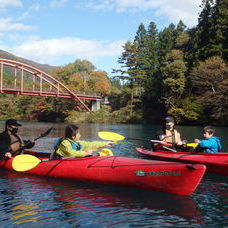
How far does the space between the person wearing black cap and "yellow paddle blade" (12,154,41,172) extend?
112cm

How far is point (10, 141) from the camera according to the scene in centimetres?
870

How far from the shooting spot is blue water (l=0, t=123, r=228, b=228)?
4789mm

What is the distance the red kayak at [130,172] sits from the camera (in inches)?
225

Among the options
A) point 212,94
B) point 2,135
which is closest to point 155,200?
point 2,135

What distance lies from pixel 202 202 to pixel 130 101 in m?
44.8

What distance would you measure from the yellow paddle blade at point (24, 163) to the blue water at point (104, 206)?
36 cm

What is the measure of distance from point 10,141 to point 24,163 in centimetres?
146

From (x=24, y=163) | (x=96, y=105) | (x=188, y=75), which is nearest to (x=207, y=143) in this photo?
(x=24, y=163)

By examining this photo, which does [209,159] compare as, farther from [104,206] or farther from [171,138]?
[104,206]

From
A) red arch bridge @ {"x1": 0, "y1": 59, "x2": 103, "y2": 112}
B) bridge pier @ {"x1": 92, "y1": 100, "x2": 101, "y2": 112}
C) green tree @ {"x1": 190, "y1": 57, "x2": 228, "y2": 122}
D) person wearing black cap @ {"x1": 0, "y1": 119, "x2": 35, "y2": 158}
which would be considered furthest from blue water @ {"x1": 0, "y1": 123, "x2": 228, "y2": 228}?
bridge pier @ {"x1": 92, "y1": 100, "x2": 101, "y2": 112}

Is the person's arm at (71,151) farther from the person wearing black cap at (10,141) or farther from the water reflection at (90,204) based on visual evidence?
the person wearing black cap at (10,141)

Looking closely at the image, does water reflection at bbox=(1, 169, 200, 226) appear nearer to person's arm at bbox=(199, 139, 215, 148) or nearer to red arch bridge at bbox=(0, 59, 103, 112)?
person's arm at bbox=(199, 139, 215, 148)

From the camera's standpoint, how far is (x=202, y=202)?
5785 mm

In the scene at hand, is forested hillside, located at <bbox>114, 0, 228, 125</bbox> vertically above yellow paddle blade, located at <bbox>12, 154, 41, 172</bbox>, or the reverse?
forested hillside, located at <bbox>114, 0, 228, 125</bbox>
